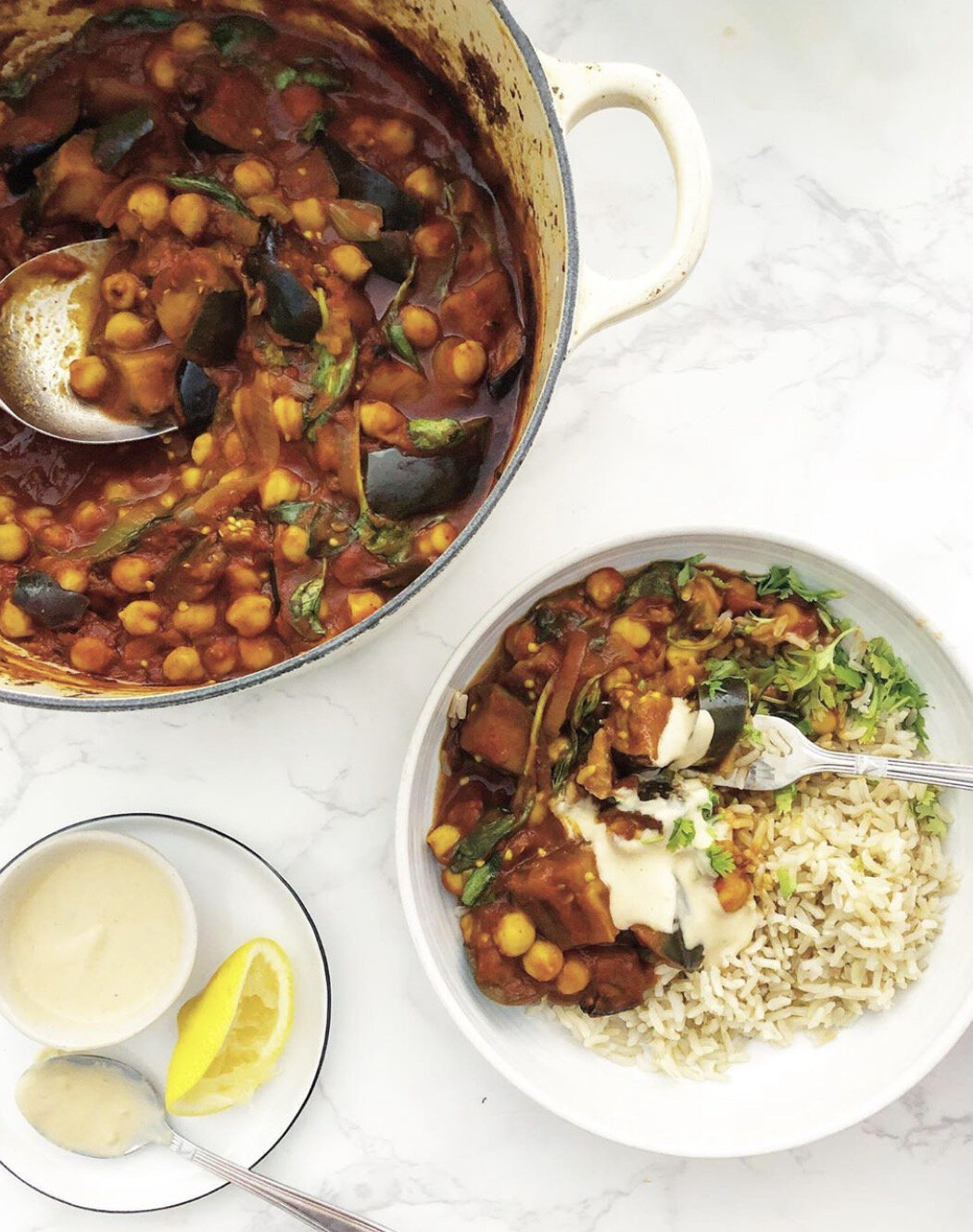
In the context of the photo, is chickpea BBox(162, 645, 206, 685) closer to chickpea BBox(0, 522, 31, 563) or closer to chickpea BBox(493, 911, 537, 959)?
chickpea BBox(0, 522, 31, 563)

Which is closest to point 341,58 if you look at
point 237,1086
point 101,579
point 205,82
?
point 205,82

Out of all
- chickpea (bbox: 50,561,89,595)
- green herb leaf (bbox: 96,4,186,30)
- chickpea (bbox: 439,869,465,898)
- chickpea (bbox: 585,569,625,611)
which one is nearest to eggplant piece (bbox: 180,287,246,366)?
chickpea (bbox: 50,561,89,595)

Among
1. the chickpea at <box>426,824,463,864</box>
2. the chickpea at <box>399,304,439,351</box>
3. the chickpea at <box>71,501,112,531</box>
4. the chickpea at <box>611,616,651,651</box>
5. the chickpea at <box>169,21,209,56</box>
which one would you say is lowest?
the chickpea at <box>426,824,463,864</box>

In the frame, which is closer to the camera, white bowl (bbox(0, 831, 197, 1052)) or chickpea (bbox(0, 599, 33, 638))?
chickpea (bbox(0, 599, 33, 638))

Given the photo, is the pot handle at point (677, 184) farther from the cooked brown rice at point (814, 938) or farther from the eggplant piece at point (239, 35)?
the cooked brown rice at point (814, 938)

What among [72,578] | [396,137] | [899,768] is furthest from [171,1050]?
[396,137]

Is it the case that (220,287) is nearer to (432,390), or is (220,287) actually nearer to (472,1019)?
(432,390)

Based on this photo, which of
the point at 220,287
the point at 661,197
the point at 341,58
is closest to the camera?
the point at 220,287

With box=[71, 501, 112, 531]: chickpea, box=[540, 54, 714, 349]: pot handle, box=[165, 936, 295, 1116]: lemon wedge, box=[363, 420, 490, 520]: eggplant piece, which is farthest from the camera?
box=[165, 936, 295, 1116]: lemon wedge
